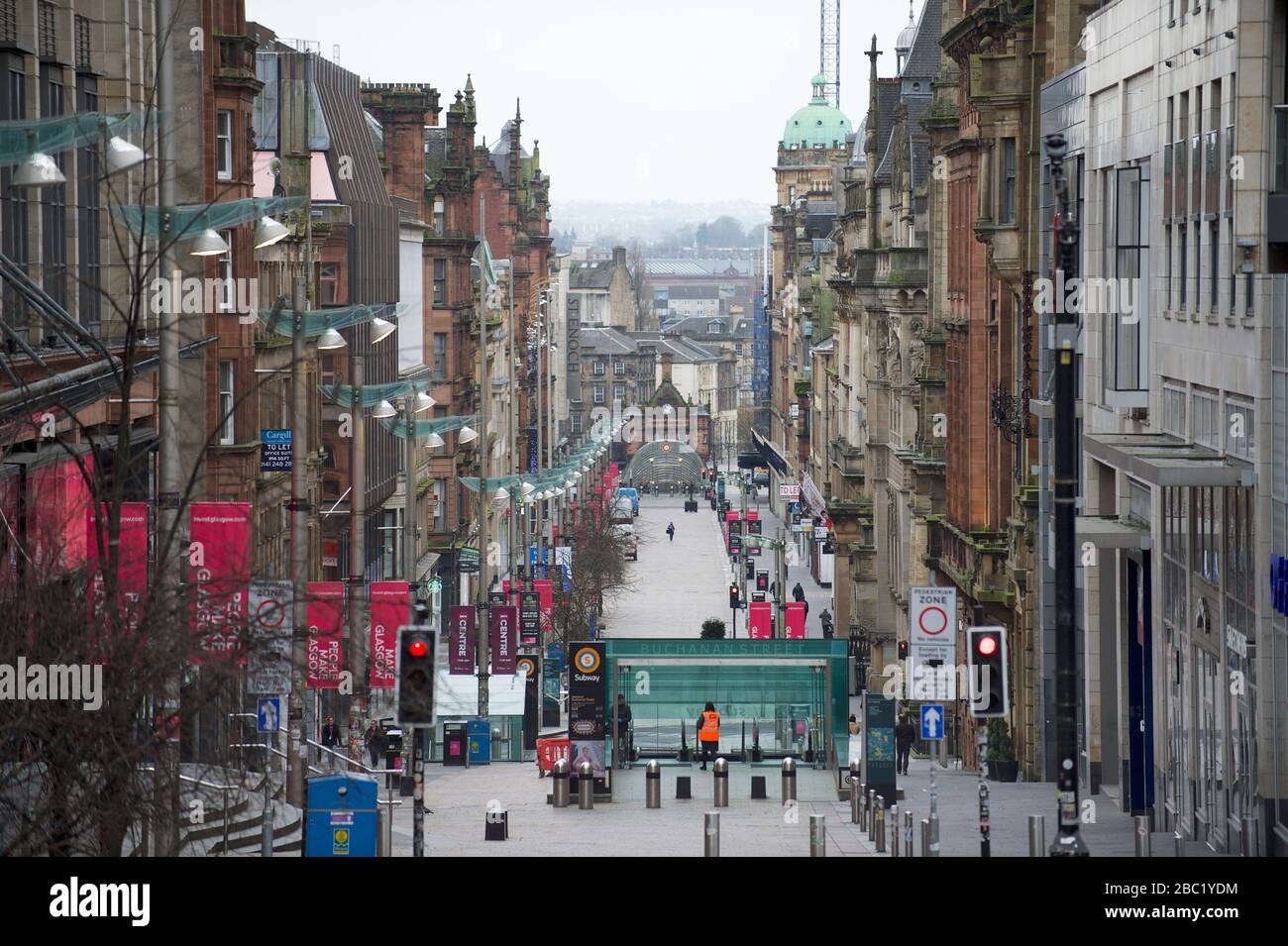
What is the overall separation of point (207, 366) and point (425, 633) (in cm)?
2296

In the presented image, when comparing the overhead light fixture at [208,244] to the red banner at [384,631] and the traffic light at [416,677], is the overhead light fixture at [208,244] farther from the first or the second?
the red banner at [384,631]

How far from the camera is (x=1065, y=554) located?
19516 mm

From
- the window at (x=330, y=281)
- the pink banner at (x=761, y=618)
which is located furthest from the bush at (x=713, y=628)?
the window at (x=330, y=281)

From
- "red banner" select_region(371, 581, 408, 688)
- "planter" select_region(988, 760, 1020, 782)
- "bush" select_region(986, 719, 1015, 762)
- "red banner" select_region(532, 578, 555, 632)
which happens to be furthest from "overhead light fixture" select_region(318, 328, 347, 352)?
"red banner" select_region(532, 578, 555, 632)

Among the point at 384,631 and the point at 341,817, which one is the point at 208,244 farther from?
the point at 384,631

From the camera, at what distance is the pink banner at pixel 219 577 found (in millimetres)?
19062

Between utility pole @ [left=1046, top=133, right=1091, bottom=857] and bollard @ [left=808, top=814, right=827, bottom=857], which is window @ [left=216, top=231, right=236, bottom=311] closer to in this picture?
bollard @ [left=808, top=814, right=827, bottom=857]

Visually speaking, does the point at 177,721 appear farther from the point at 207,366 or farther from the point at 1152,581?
the point at 207,366

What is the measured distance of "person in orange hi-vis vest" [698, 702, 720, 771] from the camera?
41.4m

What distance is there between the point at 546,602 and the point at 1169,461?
38.6 m

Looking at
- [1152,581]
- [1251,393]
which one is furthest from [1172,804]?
[1251,393]

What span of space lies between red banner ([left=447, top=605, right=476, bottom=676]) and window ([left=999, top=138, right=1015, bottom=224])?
1454 centimetres

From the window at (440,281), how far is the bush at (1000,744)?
140ft

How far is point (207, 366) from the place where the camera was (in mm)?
42531
